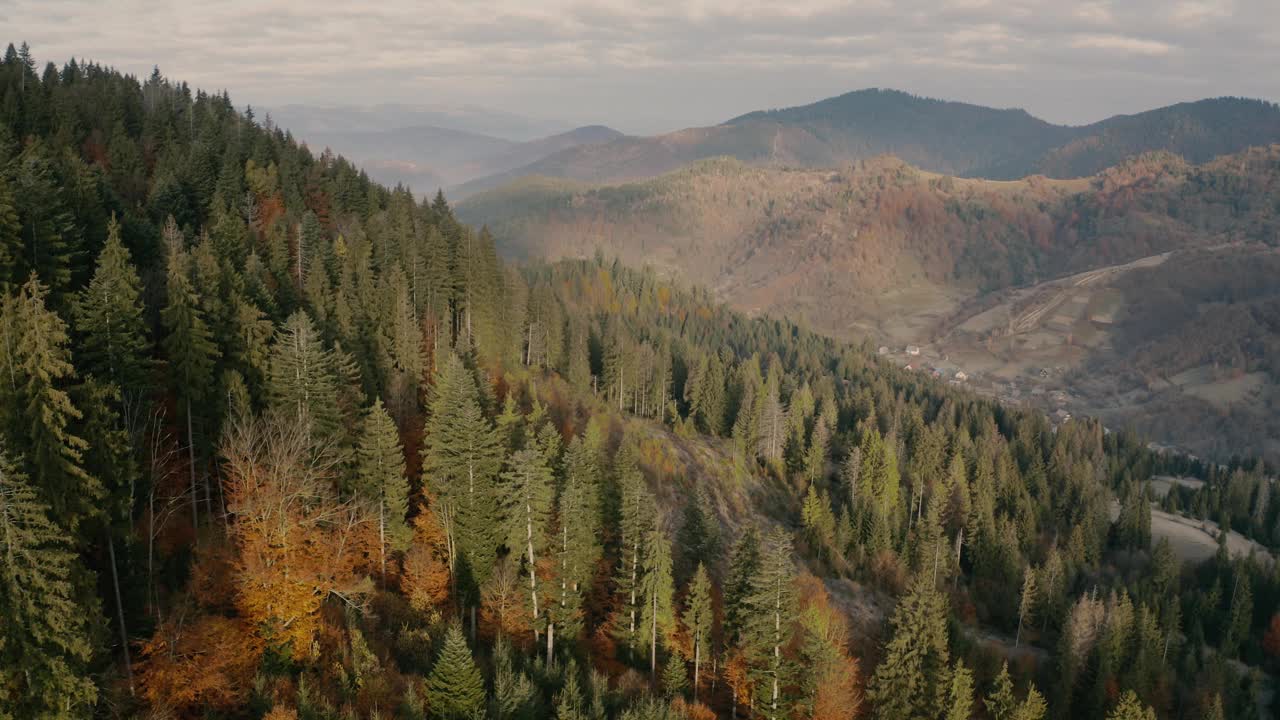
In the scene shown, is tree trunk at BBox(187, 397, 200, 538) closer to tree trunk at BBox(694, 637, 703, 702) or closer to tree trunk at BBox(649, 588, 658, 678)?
tree trunk at BBox(649, 588, 658, 678)

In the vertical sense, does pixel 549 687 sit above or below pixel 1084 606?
above

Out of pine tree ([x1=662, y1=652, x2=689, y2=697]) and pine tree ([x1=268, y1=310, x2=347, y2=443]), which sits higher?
pine tree ([x1=268, y1=310, x2=347, y2=443])

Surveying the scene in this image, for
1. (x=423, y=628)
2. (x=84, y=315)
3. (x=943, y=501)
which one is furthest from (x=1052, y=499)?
(x=84, y=315)

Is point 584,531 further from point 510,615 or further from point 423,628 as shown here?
point 423,628

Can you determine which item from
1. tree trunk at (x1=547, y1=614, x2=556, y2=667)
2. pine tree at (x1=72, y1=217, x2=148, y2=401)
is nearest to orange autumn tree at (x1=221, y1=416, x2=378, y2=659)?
pine tree at (x1=72, y1=217, x2=148, y2=401)

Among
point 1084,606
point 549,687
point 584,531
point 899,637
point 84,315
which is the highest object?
point 84,315

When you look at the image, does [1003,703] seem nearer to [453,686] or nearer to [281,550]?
[453,686]

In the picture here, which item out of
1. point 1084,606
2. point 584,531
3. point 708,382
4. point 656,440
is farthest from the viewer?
point 708,382

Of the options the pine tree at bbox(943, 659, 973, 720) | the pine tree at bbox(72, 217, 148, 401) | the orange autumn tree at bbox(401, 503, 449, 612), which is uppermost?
the pine tree at bbox(72, 217, 148, 401)
